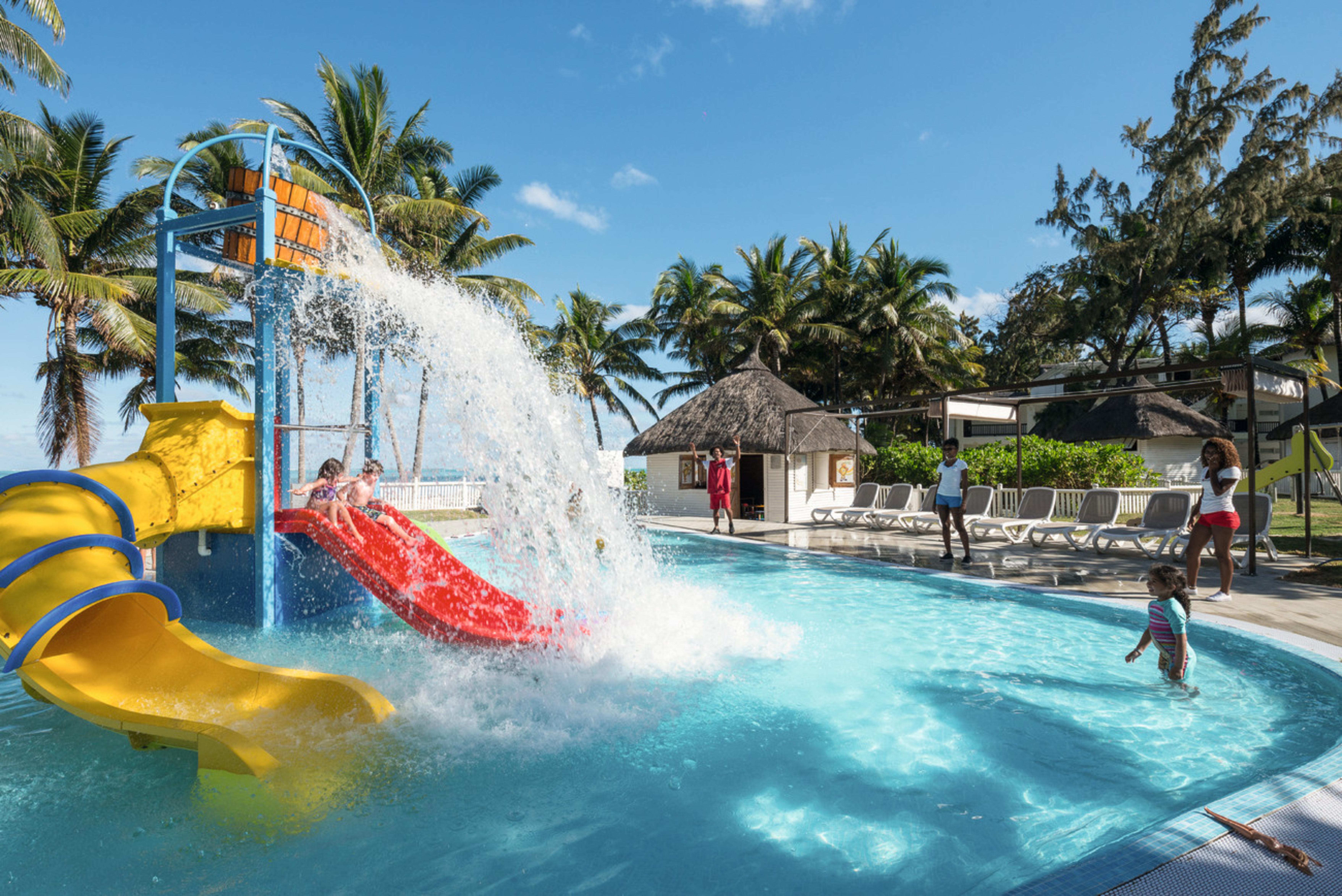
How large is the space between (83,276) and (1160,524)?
21.1 metres

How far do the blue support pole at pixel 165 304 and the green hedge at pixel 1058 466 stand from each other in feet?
49.4

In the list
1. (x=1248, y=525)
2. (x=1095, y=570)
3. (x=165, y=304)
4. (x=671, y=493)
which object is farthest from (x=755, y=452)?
(x=165, y=304)

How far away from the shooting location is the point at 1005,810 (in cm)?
319

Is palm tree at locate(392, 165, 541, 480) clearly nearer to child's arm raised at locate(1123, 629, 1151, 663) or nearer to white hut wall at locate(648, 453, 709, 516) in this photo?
white hut wall at locate(648, 453, 709, 516)

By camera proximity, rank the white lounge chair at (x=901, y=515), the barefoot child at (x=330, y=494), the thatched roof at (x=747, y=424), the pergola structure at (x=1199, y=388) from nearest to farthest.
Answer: the barefoot child at (x=330, y=494), the pergola structure at (x=1199, y=388), the white lounge chair at (x=901, y=515), the thatched roof at (x=747, y=424)

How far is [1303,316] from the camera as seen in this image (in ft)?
94.6

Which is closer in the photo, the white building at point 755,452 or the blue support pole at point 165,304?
the blue support pole at point 165,304

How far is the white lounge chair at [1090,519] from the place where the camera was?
10.8 meters

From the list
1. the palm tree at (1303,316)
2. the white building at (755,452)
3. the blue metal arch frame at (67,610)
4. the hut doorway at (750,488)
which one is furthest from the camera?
the palm tree at (1303,316)

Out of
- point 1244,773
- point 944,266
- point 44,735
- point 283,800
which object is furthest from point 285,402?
point 944,266

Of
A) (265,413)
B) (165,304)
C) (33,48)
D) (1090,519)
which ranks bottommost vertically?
(1090,519)

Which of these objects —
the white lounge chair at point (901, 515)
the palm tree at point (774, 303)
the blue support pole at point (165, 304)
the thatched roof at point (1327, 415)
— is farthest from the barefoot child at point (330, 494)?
the palm tree at point (774, 303)

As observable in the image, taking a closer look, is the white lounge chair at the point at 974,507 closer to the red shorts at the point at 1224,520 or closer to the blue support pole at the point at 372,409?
the red shorts at the point at 1224,520

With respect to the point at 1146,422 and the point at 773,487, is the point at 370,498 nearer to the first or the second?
the point at 773,487
